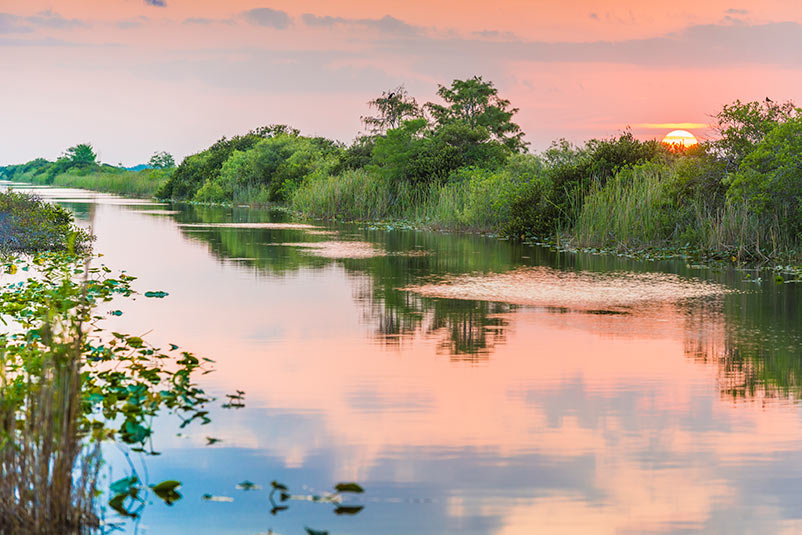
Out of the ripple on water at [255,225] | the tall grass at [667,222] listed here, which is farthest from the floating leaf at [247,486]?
the ripple on water at [255,225]

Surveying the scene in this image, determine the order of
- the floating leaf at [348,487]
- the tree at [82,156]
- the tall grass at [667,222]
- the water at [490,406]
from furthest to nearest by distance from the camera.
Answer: the tree at [82,156]
the tall grass at [667,222]
the floating leaf at [348,487]
the water at [490,406]

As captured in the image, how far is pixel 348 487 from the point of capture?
247 inches

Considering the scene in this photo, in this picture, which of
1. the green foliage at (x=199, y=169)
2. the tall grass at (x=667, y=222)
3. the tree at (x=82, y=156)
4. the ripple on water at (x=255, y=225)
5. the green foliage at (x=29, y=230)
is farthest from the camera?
the tree at (x=82, y=156)

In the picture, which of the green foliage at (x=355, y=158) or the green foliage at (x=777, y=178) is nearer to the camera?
the green foliage at (x=777, y=178)

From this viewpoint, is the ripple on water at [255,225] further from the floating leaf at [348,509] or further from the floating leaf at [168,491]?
the floating leaf at [348,509]

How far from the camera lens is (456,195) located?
3831 cm

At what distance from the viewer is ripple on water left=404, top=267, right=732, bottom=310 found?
16.1 metres

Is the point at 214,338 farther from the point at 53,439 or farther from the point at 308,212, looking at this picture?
the point at 308,212

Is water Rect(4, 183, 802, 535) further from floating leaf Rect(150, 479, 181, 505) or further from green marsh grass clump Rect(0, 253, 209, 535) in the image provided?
green marsh grass clump Rect(0, 253, 209, 535)

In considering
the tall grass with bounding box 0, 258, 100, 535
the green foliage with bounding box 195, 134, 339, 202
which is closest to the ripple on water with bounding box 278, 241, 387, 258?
the tall grass with bounding box 0, 258, 100, 535

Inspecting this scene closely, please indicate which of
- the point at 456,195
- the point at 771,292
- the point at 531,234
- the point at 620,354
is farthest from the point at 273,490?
the point at 456,195

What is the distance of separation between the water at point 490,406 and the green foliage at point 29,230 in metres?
8.08

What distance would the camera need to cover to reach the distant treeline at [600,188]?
22.8 m

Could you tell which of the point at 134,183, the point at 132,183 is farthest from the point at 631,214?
the point at 132,183
